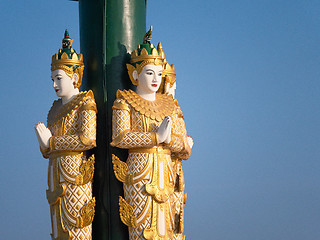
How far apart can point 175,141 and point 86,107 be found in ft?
4.22

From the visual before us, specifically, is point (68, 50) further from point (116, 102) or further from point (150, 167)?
point (150, 167)

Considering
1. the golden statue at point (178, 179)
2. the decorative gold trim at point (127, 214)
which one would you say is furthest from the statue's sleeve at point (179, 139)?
the decorative gold trim at point (127, 214)

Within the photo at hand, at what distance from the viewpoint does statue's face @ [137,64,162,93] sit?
7.83 meters

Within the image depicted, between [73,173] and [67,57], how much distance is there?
63.0 inches

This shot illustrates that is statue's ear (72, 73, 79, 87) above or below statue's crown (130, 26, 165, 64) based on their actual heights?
below

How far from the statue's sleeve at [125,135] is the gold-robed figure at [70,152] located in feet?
1.05

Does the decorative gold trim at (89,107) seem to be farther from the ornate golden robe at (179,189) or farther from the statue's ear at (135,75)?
the ornate golden robe at (179,189)

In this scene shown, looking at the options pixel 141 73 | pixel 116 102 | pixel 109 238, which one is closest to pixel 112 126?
pixel 116 102

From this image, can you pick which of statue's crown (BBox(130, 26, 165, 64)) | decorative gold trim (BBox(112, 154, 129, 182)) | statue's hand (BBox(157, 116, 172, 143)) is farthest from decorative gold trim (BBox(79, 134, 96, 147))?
statue's crown (BBox(130, 26, 165, 64))

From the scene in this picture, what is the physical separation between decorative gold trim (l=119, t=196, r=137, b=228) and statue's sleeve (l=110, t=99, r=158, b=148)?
742mm

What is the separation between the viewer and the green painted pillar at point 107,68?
307 inches

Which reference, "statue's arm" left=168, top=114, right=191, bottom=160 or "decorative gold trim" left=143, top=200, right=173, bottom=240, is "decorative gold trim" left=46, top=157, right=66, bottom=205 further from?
"statue's arm" left=168, top=114, right=191, bottom=160

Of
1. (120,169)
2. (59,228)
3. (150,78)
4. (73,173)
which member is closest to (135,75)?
(150,78)

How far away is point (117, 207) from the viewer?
775cm
